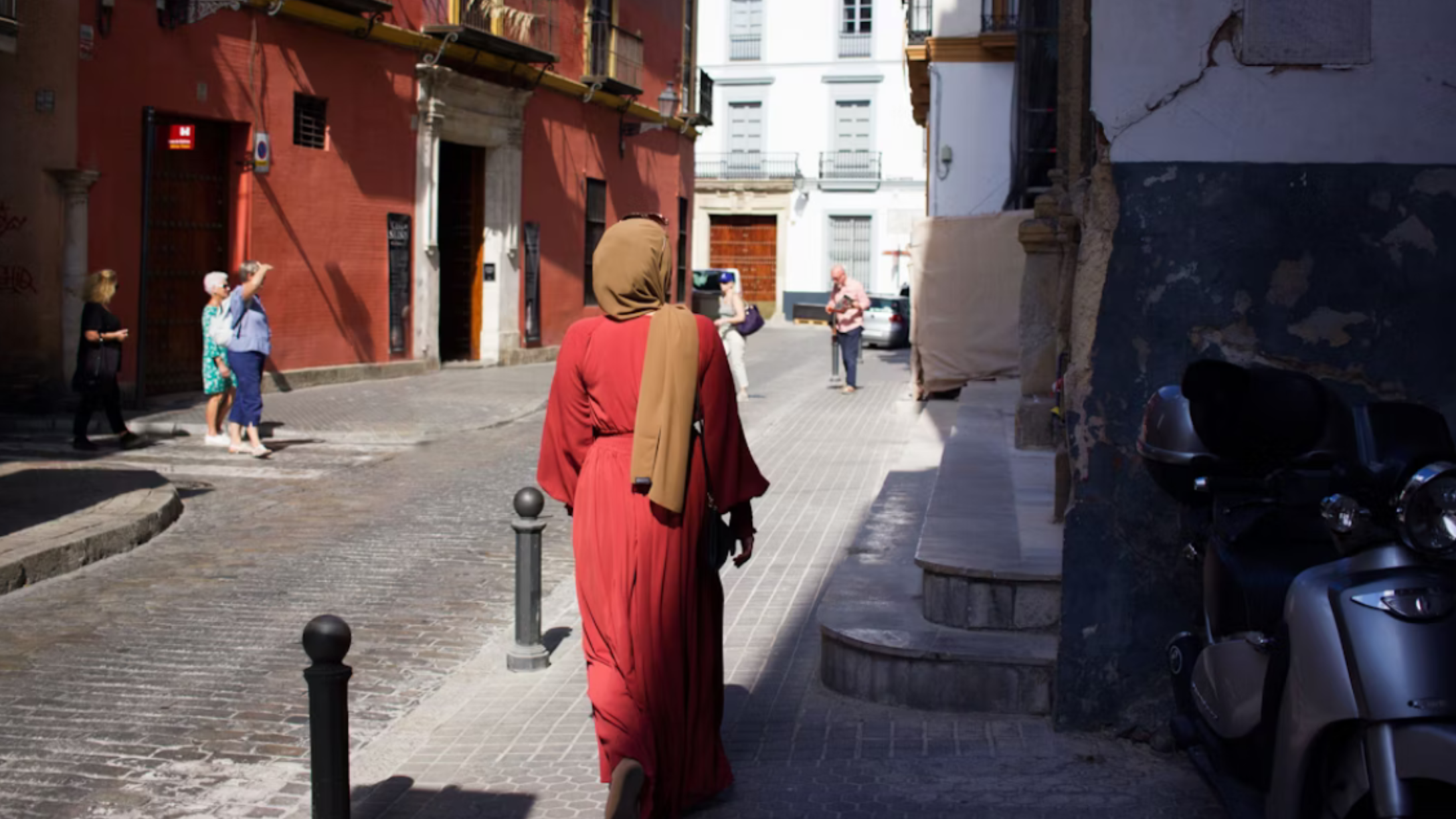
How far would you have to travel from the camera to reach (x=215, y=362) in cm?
1296

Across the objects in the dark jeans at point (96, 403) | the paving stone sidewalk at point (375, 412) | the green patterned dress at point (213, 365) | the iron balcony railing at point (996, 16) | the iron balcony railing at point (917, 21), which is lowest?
the paving stone sidewalk at point (375, 412)

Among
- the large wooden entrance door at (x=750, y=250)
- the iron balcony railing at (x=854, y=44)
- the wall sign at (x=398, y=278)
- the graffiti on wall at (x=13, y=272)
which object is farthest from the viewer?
the large wooden entrance door at (x=750, y=250)

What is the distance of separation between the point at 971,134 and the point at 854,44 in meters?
30.0

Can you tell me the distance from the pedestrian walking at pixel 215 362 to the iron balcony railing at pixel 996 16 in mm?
10473

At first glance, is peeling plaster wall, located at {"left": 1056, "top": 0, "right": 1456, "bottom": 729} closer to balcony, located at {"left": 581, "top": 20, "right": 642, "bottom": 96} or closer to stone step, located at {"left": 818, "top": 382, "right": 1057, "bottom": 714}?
stone step, located at {"left": 818, "top": 382, "right": 1057, "bottom": 714}

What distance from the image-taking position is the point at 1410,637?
9.59 ft

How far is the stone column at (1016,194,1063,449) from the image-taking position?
1075cm

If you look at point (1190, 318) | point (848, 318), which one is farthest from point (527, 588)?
point (848, 318)

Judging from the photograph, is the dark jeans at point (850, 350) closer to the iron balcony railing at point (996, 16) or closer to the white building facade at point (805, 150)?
the iron balcony railing at point (996, 16)

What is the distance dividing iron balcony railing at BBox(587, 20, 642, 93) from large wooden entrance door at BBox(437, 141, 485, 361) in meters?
3.79

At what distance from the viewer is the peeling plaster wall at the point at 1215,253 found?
467 cm

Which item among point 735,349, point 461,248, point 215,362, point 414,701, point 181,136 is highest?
point 181,136

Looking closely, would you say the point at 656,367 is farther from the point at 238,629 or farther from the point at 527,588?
the point at 238,629

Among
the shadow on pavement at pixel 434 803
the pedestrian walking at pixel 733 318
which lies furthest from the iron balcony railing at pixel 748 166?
the shadow on pavement at pixel 434 803
